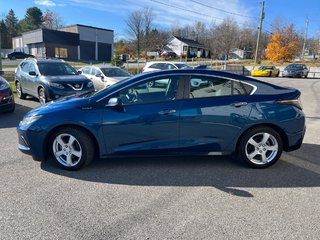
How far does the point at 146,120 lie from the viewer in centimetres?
416

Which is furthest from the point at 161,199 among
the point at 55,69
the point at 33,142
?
the point at 55,69

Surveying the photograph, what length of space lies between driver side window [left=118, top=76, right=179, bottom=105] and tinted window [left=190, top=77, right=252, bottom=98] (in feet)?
0.95

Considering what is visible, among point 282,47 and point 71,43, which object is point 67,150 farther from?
point 71,43

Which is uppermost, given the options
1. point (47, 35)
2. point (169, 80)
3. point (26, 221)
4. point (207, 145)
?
point (47, 35)

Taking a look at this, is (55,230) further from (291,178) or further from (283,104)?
(283,104)

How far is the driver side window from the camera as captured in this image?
425 centimetres

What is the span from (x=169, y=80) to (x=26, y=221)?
8.79 ft

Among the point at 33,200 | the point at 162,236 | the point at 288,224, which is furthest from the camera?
the point at 33,200

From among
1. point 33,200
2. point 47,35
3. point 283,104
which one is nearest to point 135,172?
point 33,200

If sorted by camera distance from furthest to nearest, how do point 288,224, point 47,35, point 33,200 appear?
point 47,35 < point 33,200 < point 288,224

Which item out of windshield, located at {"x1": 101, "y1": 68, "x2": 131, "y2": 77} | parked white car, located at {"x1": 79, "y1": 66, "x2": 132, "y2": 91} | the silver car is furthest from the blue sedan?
the silver car

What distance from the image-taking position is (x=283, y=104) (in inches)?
174

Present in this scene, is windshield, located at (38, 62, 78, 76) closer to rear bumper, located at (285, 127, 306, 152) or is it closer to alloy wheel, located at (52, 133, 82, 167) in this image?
alloy wheel, located at (52, 133, 82, 167)

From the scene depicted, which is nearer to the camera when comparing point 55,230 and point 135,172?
point 55,230
